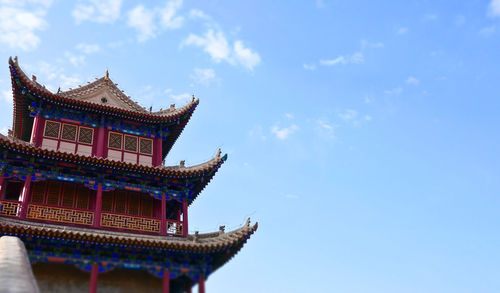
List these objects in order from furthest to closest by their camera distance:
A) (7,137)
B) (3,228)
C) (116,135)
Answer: (116,135)
(7,137)
(3,228)

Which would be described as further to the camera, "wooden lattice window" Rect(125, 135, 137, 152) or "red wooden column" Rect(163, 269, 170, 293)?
"wooden lattice window" Rect(125, 135, 137, 152)

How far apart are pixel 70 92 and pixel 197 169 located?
734 centimetres

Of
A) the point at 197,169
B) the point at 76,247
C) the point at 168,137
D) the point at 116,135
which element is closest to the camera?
the point at 76,247

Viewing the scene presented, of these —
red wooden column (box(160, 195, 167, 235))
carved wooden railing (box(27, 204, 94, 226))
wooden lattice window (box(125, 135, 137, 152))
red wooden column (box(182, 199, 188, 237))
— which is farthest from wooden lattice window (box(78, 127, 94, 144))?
red wooden column (box(182, 199, 188, 237))

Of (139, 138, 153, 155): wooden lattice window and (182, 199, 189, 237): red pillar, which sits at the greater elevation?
(139, 138, 153, 155): wooden lattice window

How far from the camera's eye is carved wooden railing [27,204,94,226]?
56.1 ft

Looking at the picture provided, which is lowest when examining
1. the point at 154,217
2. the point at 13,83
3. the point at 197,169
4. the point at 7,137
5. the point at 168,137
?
the point at 154,217

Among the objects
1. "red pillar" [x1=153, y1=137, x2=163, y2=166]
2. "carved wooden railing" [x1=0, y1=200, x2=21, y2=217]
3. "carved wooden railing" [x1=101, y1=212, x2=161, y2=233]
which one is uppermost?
"red pillar" [x1=153, y1=137, x2=163, y2=166]

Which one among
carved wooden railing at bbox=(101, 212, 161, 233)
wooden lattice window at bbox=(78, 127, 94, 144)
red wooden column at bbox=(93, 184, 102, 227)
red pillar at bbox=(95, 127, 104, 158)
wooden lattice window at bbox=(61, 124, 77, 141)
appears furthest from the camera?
wooden lattice window at bbox=(78, 127, 94, 144)

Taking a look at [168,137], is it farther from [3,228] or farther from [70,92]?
[3,228]

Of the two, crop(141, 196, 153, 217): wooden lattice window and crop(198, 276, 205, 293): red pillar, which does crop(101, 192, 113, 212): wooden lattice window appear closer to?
crop(141, 196, 153, 217): wooden lattice window

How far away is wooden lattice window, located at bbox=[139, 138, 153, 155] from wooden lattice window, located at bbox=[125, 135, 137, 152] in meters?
0.31

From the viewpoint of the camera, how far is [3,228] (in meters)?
14.5

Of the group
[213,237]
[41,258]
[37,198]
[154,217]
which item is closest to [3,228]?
[41,258]
